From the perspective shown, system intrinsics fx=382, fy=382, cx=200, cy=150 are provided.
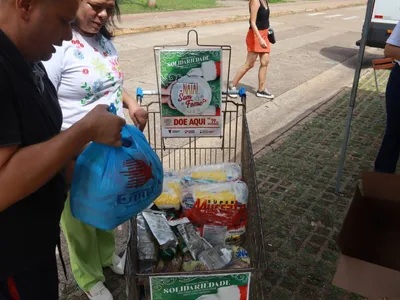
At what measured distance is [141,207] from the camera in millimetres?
1585

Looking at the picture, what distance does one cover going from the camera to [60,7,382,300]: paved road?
612cm

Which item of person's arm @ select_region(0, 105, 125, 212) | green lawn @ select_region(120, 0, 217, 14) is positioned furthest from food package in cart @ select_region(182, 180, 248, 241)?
green lawn @ select_region(120, 0, 217, 14)

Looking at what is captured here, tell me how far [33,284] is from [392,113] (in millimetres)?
3328

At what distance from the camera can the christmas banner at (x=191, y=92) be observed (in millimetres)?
2600

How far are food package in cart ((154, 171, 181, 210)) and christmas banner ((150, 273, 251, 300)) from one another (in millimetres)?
1065

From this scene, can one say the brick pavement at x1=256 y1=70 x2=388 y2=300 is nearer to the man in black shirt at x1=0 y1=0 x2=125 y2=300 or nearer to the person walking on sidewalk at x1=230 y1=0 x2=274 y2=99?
the person walking on sidewalk at x1=230 y1=0 x2=274 y2=99

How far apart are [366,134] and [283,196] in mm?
2204

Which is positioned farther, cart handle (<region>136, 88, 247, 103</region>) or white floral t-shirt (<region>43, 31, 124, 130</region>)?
cart handle (<region>136, 88, 247, 103</region>)

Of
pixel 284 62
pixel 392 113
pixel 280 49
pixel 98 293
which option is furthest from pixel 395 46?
pixel 280 49

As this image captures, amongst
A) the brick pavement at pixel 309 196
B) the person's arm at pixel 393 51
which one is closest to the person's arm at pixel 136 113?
the brick pavement at pixel 309 196

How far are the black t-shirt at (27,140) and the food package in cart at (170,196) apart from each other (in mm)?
987

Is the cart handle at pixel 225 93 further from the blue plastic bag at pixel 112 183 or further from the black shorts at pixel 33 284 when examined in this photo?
the black shorts at pixel 33 284

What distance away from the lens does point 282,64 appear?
9555 mm

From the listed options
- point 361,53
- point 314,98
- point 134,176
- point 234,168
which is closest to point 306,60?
point 314,98
